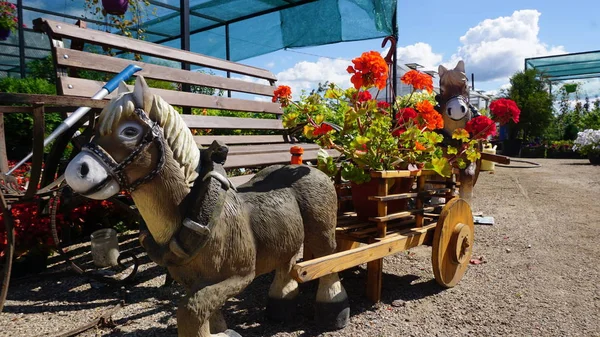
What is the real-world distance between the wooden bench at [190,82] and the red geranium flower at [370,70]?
3.38 ft

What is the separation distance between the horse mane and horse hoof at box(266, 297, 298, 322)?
40.9 inches

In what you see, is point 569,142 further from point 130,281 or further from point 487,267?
point 130,281

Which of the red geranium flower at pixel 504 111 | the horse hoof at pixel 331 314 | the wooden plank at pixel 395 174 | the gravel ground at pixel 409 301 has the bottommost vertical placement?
the gravel ground at pixel 409 301

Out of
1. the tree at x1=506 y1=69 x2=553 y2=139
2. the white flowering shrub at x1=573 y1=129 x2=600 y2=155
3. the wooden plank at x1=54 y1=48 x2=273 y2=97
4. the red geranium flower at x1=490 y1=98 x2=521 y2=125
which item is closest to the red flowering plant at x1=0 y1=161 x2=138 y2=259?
the wooden plank at x1=54 y1=48 x2=273 y2=97

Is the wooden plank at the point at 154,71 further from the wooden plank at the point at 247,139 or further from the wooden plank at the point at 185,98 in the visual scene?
the wooden plank at the point at 247,139

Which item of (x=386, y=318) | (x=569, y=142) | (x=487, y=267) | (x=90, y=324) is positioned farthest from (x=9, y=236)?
(x=569, y=142)

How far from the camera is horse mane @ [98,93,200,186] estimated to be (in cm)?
135

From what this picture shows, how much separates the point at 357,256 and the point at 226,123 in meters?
1.81

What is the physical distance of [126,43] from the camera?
2.90 meters

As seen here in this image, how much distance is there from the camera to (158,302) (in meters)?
2.67

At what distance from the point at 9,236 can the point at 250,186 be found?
115 centimetres

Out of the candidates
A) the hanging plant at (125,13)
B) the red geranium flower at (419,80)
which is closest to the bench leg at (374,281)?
the red geranium flower at (419,80)

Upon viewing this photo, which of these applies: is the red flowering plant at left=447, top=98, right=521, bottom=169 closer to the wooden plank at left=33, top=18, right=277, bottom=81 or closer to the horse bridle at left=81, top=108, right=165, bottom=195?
the horse bridle at left=81, top=108, right=165, bottom=195

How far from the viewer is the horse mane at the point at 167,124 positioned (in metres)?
1.35
